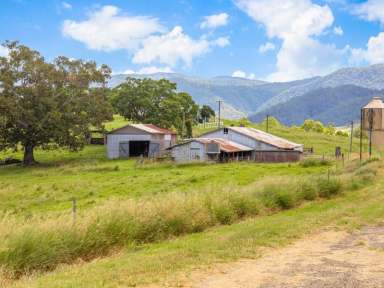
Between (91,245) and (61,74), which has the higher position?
(61,74)

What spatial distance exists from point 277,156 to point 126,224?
4733 cm

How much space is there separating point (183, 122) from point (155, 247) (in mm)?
62582

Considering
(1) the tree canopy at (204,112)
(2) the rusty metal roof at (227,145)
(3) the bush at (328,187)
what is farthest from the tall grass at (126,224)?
(1) the tree canopy at (204,112)

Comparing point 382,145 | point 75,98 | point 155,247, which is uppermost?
point 75,98

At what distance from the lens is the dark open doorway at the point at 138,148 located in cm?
6325

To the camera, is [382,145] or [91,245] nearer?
[91,245]

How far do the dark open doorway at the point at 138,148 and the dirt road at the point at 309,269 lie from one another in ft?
165

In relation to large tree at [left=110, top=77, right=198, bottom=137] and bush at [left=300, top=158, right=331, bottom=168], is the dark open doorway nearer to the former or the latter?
large tree at [left=110, top=77, right=198, bottom=137]

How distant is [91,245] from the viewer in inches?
508

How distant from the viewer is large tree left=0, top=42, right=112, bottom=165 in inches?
2032

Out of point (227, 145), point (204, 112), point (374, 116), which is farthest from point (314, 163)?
point (204, 112)

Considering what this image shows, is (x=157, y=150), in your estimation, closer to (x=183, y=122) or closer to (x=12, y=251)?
(x=183, y=122)

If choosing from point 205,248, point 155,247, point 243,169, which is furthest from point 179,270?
point 243,169

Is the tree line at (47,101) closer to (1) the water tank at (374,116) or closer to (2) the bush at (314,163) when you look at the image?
(2) the bush at (314,163)
